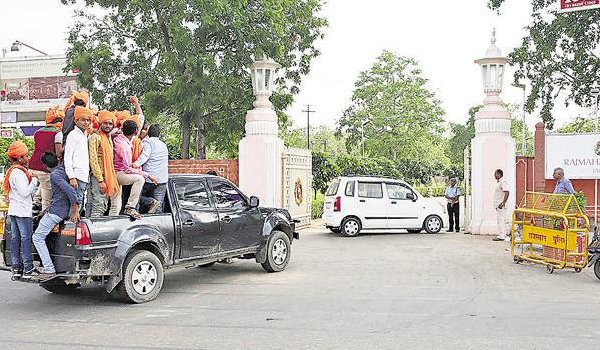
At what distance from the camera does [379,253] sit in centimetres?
1437

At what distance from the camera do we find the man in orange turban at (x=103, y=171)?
8.88 meters

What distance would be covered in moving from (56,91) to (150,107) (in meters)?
49.0

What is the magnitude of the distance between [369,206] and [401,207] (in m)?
0.89

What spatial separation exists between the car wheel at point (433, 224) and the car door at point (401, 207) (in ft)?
0.69

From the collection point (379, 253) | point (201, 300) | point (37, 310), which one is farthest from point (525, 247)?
point (37, 310)

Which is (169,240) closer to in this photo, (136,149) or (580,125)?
(136,149)

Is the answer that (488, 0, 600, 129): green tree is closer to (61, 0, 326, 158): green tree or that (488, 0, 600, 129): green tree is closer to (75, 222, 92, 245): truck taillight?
(61, 0, 326, 158): green tree

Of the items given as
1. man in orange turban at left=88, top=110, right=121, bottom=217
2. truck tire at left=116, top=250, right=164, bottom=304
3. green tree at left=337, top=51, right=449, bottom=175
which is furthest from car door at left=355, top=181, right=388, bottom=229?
green tree at left=337, top=51, right=449, bottom=175

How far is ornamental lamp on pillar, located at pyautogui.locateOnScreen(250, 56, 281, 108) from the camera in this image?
18.9 m

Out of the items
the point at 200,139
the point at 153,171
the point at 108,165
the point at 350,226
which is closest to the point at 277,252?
the point at 153,171

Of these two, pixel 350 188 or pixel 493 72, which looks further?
pixel 493 72

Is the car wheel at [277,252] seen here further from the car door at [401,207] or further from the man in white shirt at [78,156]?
the car door at [401,207]

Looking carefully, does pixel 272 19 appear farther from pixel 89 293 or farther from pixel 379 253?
pixel 89 293

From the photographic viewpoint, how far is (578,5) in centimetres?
1300
